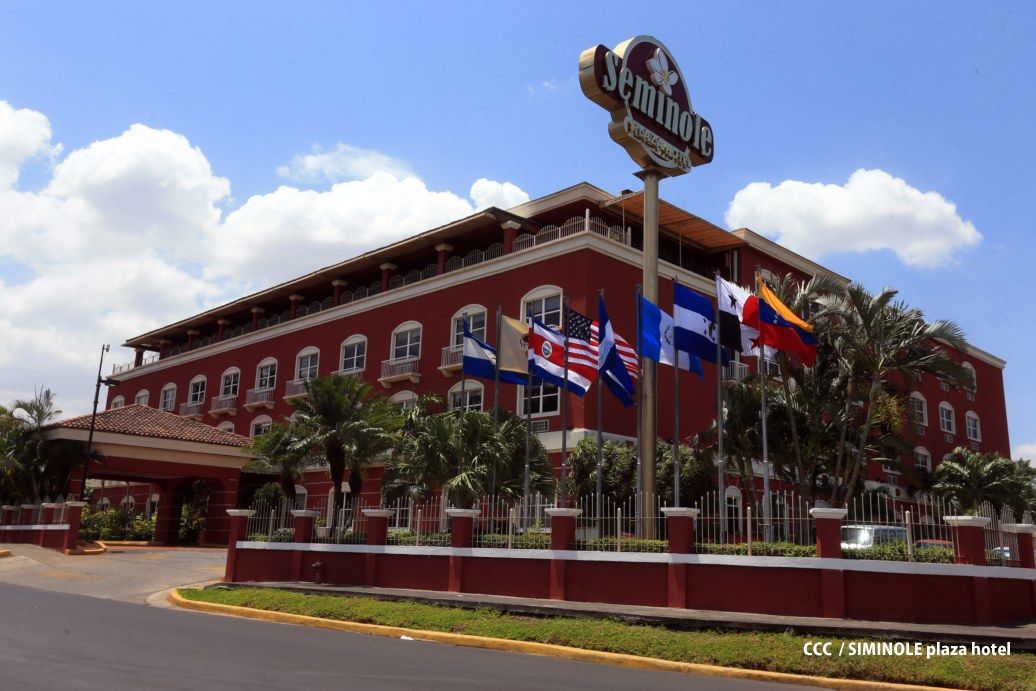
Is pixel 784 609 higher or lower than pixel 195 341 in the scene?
lower

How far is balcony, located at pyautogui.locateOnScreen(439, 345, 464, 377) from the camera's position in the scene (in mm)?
34034

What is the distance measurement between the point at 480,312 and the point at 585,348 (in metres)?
13.6

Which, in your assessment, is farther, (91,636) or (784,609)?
(784,609)

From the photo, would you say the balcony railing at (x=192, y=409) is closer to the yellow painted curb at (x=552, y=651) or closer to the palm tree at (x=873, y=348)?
the yellow painted curb at (x=552, y=651)

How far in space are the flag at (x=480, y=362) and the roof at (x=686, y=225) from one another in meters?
10.3

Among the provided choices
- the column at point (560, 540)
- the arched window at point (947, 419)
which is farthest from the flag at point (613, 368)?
the arched window at point (947, 419)

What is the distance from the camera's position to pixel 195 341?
5459cm

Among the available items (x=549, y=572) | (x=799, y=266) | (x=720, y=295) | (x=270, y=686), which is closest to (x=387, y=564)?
(x=549, y=572)

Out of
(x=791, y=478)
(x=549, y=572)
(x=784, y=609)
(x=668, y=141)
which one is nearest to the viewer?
(x=784, y=609)

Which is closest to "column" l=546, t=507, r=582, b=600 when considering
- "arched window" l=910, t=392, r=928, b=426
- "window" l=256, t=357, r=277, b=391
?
"window" l=256, t=357, r=277, b=391

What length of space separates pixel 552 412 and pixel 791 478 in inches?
333

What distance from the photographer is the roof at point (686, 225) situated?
32594 mm

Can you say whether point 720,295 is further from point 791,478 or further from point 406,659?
point 406,659

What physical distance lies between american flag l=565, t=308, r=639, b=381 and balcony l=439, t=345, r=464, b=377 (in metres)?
12.7
